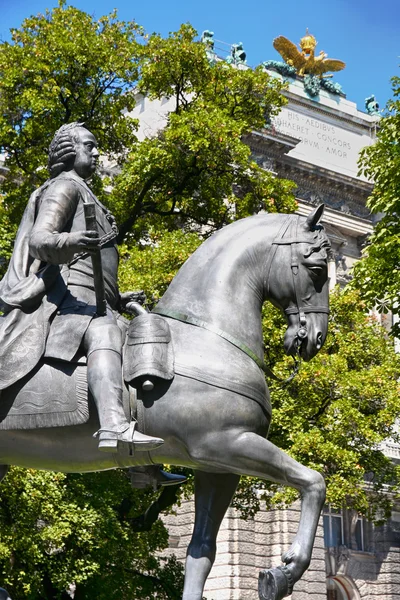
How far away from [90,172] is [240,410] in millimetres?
2180

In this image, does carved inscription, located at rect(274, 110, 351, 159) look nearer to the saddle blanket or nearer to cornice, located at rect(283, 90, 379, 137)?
cornice, located at rect(283, 90, 379, 137)

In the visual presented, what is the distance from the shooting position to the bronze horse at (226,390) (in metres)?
6.34

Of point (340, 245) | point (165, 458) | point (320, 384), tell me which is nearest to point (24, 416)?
point (165, 458)

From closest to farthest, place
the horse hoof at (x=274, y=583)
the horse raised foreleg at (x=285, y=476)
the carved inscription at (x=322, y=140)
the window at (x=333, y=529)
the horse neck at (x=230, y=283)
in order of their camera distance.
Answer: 1. the horse hoof at (x=274, y=583)
2. the horse raised foreleg at (x=285, y=476)
3. the horse neck at (x=230, y=283)
4. the window at (x=333, y=529)
5. the carved inscription at (x=322, y=140)

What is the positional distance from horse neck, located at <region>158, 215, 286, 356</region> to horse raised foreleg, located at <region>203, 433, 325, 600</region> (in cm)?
73

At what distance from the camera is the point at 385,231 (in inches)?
862

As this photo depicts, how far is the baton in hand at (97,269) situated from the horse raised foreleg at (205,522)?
1.31 meters

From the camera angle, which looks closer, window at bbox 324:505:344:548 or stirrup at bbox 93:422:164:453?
stirrup at bbox 93:422:164:453

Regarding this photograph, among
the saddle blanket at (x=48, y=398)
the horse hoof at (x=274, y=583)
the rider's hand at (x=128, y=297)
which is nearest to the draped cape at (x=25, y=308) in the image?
the saddle blanket at (x=48, y=398)

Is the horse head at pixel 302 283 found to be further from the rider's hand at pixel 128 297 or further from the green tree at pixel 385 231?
the green tree at pixel 385 231

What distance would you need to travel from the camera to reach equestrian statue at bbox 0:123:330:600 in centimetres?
637

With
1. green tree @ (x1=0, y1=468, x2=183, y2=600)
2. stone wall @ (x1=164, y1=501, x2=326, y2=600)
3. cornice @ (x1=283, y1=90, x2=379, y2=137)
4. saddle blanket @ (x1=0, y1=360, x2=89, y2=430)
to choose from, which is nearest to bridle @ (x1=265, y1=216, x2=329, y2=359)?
saddle blanket @ (x1=0, y1=360, x2=89, y2=430)

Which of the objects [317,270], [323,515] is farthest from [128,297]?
[323,515]

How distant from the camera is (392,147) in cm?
2261
